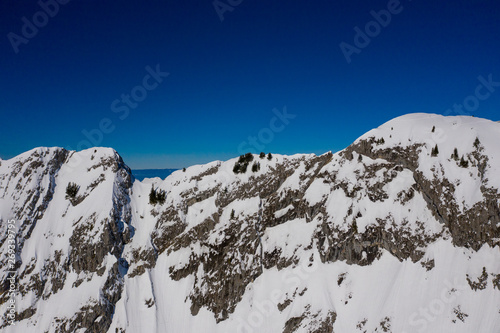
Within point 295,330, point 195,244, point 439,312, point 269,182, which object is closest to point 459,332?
point 439,312

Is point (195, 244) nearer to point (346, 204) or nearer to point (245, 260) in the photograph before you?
point (245, 260)

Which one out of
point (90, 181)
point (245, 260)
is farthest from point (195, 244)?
point (90, 181)

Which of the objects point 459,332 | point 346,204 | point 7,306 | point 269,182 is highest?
point 269,182

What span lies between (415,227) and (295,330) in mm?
49556

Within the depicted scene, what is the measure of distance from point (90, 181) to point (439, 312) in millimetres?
140298

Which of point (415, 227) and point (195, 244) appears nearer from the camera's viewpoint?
point (415, 227)

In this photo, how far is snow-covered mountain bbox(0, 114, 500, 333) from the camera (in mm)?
76938

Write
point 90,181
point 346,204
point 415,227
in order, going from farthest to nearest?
point 90,181 < point 346,204 < point 415,227

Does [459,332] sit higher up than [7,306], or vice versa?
[7,306]

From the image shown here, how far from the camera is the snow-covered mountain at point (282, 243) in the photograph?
252 ft

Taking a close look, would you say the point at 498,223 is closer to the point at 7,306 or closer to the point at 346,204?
the point at 346,204

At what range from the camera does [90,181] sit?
405 ft

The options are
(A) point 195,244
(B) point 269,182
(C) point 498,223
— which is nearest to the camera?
(C) point 498,223

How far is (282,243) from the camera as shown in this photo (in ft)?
315
